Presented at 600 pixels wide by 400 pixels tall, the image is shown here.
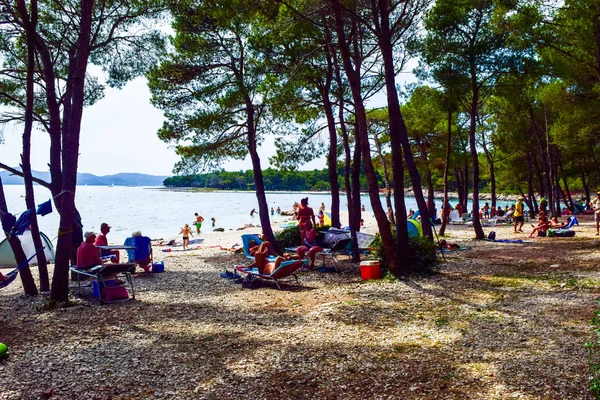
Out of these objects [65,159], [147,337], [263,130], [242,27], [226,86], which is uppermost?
[242,27]

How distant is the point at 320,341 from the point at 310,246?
6003 mm

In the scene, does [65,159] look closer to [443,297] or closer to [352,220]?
[443,297]

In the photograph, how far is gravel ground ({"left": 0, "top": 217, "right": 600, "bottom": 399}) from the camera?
3896mm

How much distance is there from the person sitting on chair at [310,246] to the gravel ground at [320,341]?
1.19m

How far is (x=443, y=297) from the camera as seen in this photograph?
6.97 m

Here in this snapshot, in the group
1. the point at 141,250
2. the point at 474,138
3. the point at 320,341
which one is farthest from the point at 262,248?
the point at 474,138

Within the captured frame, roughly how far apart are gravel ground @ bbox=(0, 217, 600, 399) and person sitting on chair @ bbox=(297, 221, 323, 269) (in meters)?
1.19

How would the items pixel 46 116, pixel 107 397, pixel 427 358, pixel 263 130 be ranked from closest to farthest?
pixel 107 397
pixel 427 358
pixel 46 116
pixel 263 130

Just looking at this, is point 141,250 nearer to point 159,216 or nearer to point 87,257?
point 87,257

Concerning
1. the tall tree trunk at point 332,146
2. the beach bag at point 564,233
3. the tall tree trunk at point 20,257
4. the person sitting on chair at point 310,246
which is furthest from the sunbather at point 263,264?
the beach bag at point 564,233

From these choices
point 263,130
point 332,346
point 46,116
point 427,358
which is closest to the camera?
point 427,358

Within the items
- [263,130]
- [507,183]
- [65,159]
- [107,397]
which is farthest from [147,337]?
[507,183]

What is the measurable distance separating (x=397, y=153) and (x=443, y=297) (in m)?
3.03

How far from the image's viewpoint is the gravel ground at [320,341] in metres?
3.90
